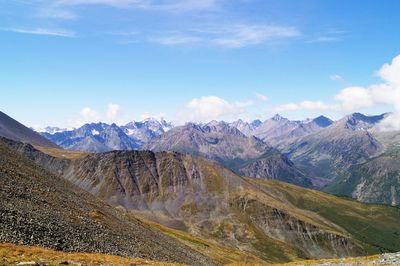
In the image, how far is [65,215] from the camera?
75625 millimetres

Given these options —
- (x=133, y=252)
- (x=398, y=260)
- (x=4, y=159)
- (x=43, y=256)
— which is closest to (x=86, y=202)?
(x=4, y=159)

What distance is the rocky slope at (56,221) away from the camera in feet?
183

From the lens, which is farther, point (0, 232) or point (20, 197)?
point (20, 197)

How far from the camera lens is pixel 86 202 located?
10156 centimetres

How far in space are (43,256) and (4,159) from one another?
59497 millimetres

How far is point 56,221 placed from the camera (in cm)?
6712

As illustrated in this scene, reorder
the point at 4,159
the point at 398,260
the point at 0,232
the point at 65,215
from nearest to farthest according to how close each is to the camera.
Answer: the point at 398,260
the point at 0,232
the point at 65,215
the point at 4,159

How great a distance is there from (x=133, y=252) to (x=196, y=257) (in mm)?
37868

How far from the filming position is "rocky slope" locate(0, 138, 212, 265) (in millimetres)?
55719

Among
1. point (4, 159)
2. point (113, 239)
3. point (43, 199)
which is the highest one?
point (4, 159)

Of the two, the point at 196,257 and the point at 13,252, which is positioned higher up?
the point at 13,252

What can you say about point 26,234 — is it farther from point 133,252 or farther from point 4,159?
point 4,159

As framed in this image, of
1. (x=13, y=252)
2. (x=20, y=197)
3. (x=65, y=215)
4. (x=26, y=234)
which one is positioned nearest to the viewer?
(x=13, y=252)

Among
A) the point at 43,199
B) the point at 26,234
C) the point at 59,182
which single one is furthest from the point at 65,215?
the point at 59,182
